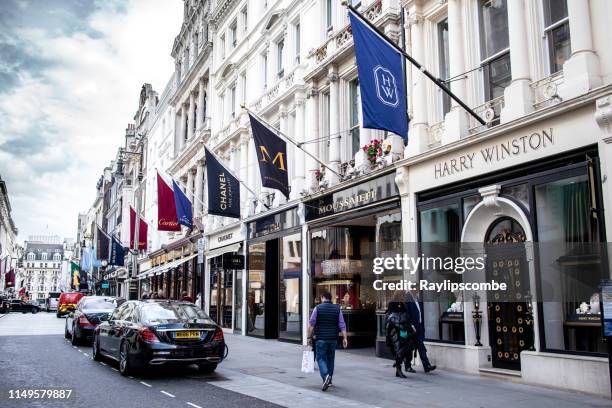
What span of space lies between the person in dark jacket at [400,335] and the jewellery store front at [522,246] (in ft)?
4.28

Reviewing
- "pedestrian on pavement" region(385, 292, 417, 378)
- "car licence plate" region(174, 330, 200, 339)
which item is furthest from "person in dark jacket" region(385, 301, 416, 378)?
"car licence plate" region(174, 330, 200, 339)

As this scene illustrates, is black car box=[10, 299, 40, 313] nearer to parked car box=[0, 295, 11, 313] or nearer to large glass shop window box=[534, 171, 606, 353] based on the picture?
parked car box=[0, 295, 11, 313]

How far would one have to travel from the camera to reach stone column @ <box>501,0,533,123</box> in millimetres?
11898

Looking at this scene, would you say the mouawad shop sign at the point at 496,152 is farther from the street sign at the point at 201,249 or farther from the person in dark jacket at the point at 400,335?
the street sign at the point at 201,249

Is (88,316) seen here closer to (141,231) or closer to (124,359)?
A: (124,359)

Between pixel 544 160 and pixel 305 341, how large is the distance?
11326 millimetres

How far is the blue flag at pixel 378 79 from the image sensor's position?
1252cm

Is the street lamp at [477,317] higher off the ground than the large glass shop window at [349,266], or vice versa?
the large glass shop window at [349,266]

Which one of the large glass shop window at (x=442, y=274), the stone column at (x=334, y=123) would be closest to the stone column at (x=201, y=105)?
the stone column at (x=334, y=123)

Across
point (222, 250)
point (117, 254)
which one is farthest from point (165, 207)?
point (117, 254)

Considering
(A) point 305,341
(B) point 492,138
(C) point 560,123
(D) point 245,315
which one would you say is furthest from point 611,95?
(D) point 245,315

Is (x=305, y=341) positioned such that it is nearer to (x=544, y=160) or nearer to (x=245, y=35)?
(x=544, y=160)

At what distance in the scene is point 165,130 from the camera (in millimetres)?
47156

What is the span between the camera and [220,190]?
2350cm
